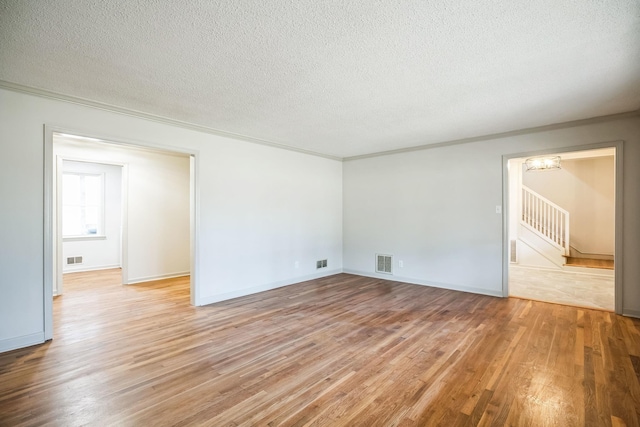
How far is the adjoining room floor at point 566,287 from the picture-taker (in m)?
4.26

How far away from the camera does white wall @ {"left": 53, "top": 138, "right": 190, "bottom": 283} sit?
5.39 metres

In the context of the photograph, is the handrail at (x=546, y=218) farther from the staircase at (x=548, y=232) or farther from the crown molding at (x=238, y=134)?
the crown molding at (x=238, y=134)

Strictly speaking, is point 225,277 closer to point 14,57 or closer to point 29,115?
point 29,115

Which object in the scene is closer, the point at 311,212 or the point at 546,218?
the point at 311,212

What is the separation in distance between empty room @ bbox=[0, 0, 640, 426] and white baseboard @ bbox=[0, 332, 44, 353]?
2 centimetres

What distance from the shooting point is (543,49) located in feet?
7.04

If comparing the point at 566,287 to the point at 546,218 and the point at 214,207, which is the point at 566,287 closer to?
the point at 546,218

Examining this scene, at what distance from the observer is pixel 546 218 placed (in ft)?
24.5

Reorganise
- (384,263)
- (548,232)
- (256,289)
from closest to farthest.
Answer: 1. (256,289)
2. (384,263)
3. (548,232)

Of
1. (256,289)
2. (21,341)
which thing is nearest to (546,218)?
(256,289)

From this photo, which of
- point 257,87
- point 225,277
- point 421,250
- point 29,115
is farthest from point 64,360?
point 421,250

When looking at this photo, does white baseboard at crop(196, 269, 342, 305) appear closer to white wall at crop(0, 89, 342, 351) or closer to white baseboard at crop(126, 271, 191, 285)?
white wall at crop(0, 89, 342, 351)

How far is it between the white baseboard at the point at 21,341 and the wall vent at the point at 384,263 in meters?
4.99

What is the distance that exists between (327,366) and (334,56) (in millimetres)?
2545
